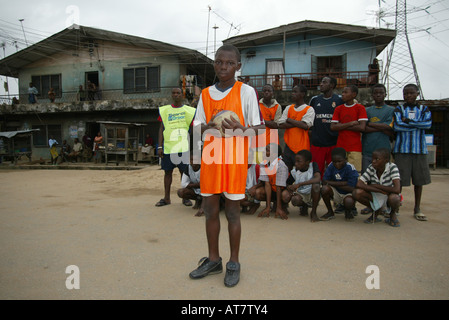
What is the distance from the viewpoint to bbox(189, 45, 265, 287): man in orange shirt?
2.45 metres

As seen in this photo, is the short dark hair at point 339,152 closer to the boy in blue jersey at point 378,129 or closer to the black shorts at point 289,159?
the boy in blue jersey at point 378,129

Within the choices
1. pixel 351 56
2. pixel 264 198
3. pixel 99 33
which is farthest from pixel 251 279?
pixel 99 33

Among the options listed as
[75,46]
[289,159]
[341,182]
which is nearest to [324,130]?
[289,159]

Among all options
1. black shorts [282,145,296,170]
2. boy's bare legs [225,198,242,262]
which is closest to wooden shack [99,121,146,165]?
black shorts [282,145,296,170]

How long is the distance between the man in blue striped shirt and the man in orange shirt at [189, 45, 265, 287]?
9.09ft

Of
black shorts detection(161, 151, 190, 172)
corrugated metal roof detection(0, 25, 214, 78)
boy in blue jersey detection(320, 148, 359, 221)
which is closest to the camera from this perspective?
boy in blue jersey detection(320, 148, 359, 221)

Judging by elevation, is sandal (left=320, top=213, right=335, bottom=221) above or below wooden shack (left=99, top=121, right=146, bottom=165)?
below

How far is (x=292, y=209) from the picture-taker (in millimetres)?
4953

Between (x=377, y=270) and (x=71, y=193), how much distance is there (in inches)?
234

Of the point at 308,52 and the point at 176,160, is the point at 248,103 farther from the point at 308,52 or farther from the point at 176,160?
the point at 308,52

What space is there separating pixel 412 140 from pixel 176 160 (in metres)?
3.52

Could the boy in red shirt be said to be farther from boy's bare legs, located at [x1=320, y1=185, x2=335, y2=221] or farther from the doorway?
the doorway

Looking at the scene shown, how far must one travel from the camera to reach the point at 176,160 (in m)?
5.14

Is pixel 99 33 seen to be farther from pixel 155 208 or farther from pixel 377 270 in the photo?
pixel 377 270
